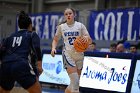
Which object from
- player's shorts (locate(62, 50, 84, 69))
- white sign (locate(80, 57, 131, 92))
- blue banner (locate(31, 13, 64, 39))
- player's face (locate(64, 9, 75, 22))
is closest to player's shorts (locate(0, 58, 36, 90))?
player's shorts (locate(62, 50, 84, 69))

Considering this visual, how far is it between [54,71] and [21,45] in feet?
20.8

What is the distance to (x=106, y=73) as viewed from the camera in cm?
985

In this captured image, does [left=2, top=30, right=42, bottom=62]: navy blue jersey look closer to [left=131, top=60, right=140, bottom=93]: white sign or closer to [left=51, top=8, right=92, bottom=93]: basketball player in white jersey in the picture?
[left=51, top=8, right=92, bottom=93]: basketball player in white jersey

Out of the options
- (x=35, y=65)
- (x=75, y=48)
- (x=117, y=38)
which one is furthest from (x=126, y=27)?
(x=35, y=65)

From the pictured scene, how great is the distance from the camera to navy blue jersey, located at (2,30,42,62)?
5289 mm

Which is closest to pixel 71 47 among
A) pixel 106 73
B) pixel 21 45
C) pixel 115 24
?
pixel 21 45

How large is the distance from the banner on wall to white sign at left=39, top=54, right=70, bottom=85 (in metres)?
2.84

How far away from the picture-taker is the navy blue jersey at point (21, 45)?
17.4 feet

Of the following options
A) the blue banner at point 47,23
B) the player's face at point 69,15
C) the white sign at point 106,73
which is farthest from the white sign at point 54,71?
the blue banner at point 47,23

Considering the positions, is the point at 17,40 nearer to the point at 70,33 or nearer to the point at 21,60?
the point at 21,60

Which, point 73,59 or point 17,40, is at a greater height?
point 17,40

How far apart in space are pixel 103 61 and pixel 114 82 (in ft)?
2.54

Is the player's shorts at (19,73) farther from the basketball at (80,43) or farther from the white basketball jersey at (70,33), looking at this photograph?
the white basketball jersey at (70,33)

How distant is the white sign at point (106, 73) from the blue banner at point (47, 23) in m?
6.21
